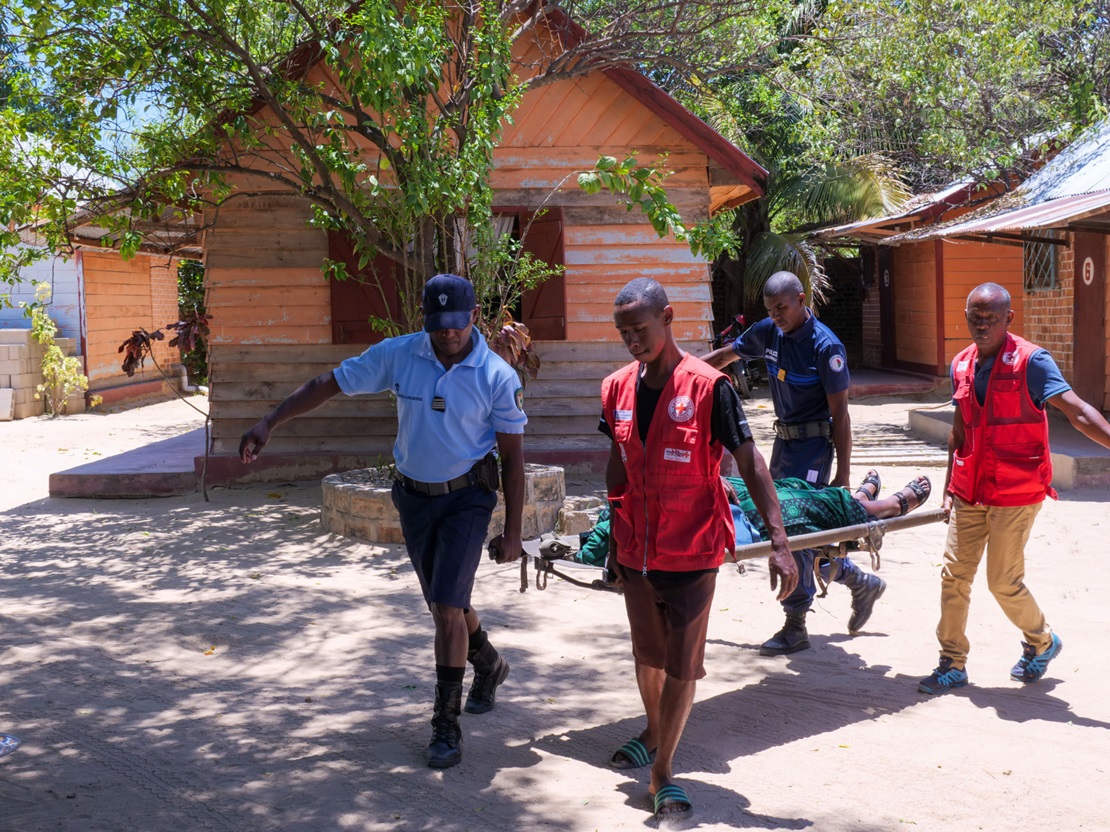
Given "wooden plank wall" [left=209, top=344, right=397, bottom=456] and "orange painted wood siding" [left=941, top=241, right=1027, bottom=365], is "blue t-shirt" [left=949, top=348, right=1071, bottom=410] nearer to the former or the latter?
"wooden plank wall" [left=209, top=344, right=397, bottom=456]

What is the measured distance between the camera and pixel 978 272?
1872 centimetres

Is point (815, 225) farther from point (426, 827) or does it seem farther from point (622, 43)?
point (426, 827)

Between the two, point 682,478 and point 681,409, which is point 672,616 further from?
point 681,409

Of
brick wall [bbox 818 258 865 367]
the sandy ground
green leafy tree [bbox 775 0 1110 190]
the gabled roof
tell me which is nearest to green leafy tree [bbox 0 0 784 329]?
the gabled roof

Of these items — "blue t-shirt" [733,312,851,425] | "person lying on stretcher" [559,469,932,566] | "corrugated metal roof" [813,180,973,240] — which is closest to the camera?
"person lying on stretcher" [559,469,932,566]

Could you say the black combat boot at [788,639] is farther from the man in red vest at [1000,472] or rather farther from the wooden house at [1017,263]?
the wooden house at [1017,263]

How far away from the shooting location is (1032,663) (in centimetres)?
521

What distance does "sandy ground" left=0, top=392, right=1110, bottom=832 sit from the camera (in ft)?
13.0

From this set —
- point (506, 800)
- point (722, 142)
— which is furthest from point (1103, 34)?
point (506, 800)

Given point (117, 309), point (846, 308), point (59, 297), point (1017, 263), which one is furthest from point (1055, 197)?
point (117, 309)

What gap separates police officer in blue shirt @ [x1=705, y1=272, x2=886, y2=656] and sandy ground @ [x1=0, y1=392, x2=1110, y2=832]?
0.38m

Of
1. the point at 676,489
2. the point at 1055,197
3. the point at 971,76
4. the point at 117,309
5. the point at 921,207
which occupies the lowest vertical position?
the point at 676,489

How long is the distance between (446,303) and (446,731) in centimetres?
164

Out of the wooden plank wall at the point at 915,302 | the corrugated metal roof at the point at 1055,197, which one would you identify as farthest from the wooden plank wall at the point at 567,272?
the wooden plank wall at the point at 915,302
